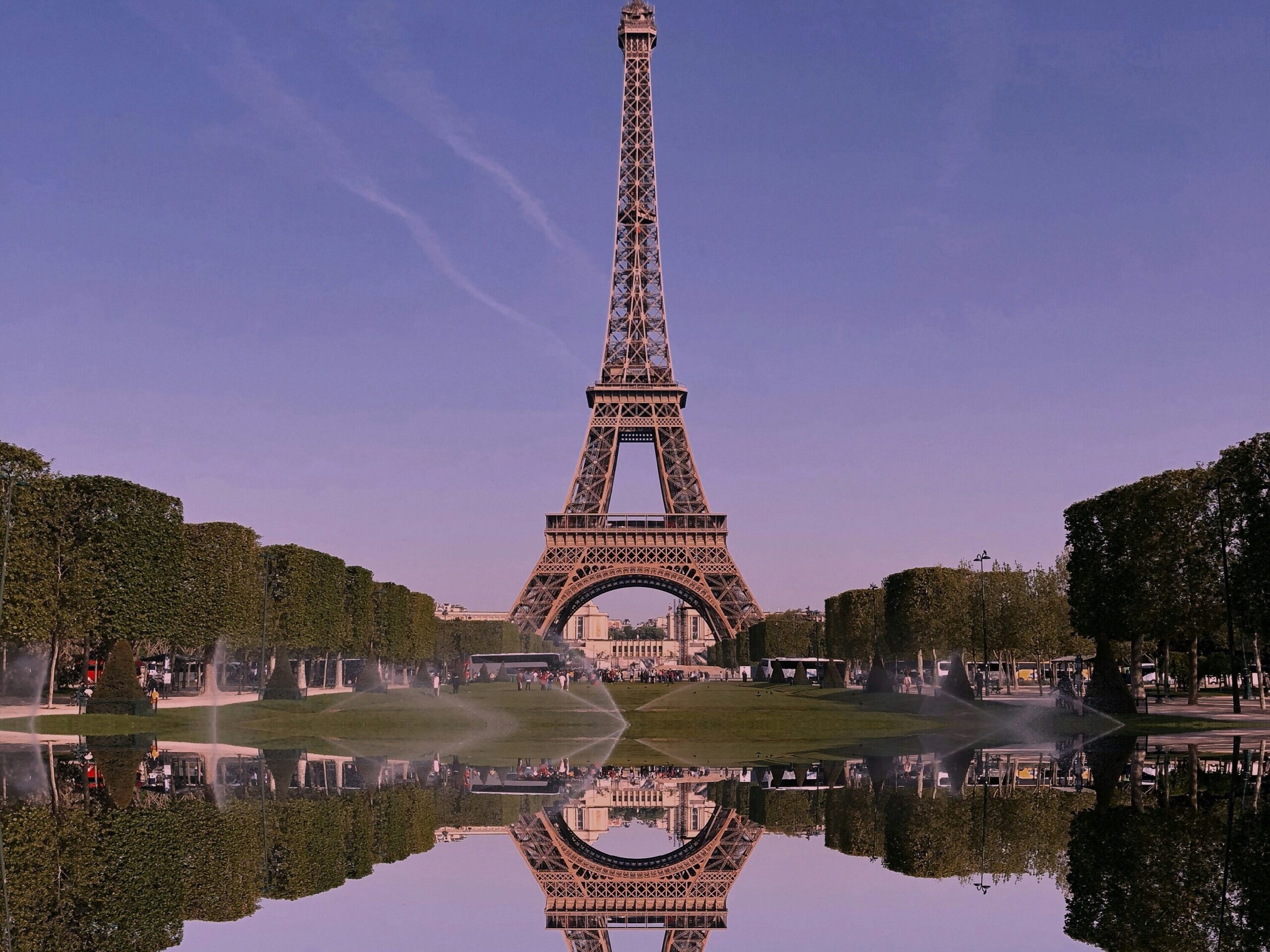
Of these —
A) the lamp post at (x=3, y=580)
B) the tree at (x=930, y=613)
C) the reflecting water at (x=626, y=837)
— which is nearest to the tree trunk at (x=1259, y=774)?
the reflecting water at (x=626, y=837)

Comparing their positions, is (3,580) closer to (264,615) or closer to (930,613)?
(264,615)

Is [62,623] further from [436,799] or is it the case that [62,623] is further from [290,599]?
[436,799]

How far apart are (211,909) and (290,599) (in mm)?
51286

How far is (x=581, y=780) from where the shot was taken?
67.8ft

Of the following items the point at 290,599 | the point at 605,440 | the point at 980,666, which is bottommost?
the point at 980,666

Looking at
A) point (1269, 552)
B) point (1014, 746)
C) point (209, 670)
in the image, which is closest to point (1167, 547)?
point (1269, 552)

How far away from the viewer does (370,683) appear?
62.4 meters

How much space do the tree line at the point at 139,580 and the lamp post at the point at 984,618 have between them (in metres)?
33.6

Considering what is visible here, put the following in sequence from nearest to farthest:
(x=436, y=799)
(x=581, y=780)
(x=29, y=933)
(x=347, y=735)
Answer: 1. (x=29, y=933)
2. (x=436, y=799)
3. (x=581, y=780)
4. (x=347, y=735)

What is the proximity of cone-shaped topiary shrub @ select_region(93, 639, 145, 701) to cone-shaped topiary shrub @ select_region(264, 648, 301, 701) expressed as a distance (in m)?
7.46

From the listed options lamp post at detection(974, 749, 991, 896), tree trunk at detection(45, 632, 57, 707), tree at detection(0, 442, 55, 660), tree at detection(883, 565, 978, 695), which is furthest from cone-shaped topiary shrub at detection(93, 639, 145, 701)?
tree at detection(883, 565, 978, 695)

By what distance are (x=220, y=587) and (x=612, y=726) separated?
26.1 m

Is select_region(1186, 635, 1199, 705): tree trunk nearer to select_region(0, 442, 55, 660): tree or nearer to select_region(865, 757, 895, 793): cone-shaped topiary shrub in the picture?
select_region(865, 757, 895, 793): cone-shaped topiary shrub

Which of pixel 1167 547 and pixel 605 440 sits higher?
pixel 605 440
